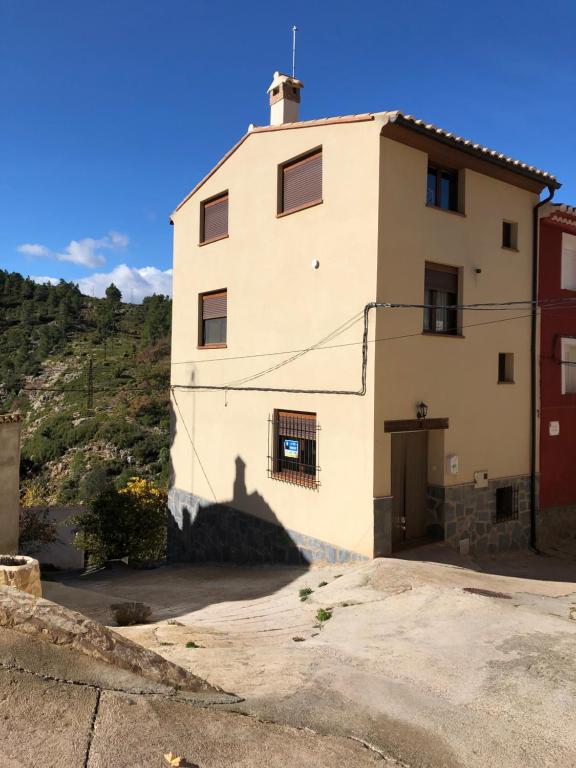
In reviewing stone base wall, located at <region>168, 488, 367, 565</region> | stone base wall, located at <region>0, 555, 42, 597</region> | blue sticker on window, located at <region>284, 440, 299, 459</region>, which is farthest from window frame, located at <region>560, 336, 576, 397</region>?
stone base wall, located at <region>0, 555, 42, 597</region>

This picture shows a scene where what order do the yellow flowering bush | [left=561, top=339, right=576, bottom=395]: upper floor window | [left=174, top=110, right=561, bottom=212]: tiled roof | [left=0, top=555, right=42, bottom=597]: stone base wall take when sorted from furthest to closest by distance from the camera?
the yellow flowering bush < [left=561, top=339, right=576, bottom=395]: upper floor window < [left=174, top=110, right=561, bottom=212]: tiled roof < [left=0, top=555, right=42, bottom=597]: stone base wall

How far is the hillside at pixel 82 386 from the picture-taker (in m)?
39.0

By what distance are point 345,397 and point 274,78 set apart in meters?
8.24

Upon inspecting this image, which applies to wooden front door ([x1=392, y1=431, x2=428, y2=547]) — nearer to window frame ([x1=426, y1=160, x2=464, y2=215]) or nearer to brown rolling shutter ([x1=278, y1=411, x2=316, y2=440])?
brown rolling shutter ([x1=278, y1=411, x2=316, y2=440])

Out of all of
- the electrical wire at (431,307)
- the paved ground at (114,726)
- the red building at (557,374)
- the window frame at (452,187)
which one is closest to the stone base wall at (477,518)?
the red building at (557,374)

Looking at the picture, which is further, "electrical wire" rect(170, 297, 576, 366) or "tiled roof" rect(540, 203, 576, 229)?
"tiled roof" rect(540, 203, 576, 229)

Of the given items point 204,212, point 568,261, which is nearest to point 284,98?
point 204,212

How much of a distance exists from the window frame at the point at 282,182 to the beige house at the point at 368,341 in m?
0.04

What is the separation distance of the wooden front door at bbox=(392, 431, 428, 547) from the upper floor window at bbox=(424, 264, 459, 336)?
2135mm

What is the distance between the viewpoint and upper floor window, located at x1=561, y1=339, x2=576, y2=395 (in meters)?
12.8

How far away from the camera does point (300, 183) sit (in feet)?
36.6

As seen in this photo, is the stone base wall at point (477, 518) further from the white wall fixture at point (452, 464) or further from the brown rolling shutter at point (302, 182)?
the brown rolling shutter at point (302, 182)

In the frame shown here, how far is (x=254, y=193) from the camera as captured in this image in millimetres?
12391

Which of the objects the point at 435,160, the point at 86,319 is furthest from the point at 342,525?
the point at 86,319
